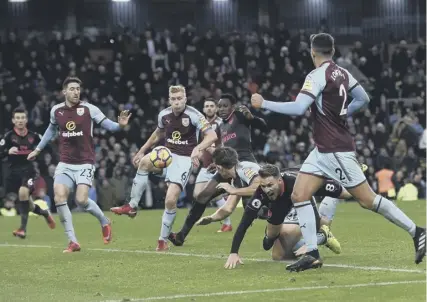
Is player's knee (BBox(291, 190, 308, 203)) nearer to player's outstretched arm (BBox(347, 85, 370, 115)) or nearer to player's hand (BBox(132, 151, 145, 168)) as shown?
player's outstretched arm (BBox(347, 85, 370, 115))

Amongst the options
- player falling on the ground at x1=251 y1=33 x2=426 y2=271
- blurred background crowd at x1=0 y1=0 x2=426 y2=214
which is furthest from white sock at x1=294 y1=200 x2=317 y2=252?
blurred background crowd at x1=0 y1=0 x2=426 y2=214

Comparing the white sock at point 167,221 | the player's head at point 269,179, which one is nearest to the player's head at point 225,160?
the white sock at point 167,221

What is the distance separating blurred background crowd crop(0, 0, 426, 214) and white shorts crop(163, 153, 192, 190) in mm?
14192

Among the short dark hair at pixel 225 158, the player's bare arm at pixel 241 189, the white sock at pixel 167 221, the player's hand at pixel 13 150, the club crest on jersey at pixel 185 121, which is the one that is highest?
the club crest on jersey at pixel 185 121

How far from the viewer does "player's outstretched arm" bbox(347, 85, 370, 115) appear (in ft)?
40.7

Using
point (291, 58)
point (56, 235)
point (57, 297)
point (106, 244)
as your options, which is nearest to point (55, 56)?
point (291, 58)

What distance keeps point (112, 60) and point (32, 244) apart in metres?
21.2

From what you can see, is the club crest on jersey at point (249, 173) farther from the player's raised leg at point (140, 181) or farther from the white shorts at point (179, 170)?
the player's raised leg at point (140, 181)

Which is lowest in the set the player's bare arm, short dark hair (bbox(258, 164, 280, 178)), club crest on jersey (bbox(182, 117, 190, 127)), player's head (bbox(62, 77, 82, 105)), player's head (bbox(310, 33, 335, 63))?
the player's bare arm

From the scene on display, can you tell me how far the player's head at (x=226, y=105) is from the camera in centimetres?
1867

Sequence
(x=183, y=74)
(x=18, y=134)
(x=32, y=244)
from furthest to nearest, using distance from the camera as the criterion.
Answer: (x=183, y=74)
(x=18, y=134)
(x=32, y=244)

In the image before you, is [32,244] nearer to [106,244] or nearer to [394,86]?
[106,244]

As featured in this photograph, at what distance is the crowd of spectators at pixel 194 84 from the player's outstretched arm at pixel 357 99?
18709 mm

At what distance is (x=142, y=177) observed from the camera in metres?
16.9
